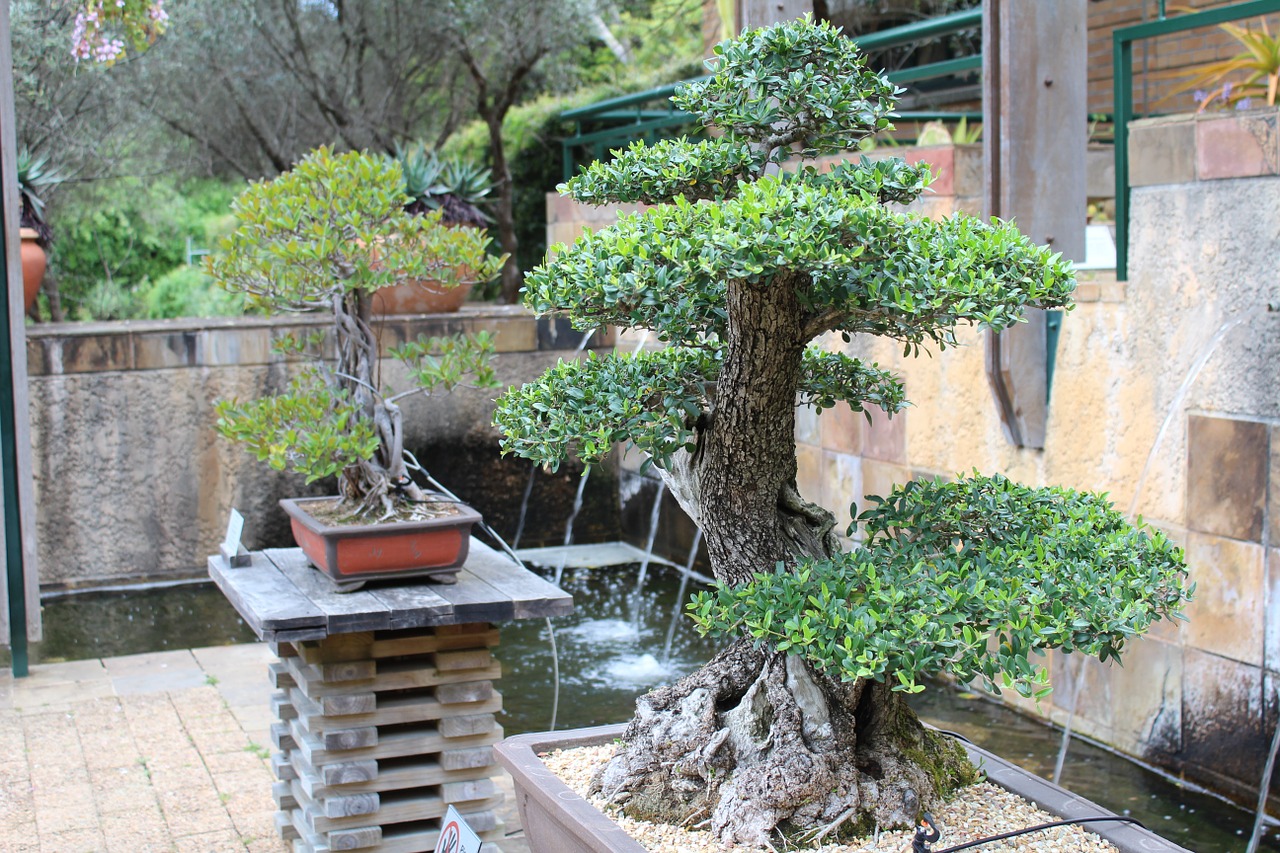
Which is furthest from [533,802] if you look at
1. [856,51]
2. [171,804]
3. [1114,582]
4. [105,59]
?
[105,59]

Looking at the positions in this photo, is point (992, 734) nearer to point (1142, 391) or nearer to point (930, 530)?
point (1142, 391)

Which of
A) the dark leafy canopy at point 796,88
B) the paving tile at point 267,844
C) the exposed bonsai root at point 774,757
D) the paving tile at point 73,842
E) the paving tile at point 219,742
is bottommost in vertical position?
the paving tile at point 267,844

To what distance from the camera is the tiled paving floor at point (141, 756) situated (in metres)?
3.63

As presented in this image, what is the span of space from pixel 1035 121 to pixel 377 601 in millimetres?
2658

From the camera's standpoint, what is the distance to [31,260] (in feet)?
20.8

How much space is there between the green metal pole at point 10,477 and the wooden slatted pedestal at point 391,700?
1921 millimetres

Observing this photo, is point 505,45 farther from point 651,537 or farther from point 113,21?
point 651,537

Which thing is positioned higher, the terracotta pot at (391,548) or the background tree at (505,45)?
the background tree at (505,45)

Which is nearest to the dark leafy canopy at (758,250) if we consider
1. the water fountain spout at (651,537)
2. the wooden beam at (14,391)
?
the wooden beam at (14,391)

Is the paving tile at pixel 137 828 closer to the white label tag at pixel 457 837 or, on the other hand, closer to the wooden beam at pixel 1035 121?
the white label tag at pixel 457 837

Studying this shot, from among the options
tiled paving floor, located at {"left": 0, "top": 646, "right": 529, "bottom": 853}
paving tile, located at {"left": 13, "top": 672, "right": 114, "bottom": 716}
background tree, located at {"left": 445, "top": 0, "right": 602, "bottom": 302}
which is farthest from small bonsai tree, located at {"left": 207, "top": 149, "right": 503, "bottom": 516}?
background tree, located at {"left": 445, "top": 0, "right": 602, "bottom": 302}

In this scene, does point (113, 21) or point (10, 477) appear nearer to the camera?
point (10, 477)

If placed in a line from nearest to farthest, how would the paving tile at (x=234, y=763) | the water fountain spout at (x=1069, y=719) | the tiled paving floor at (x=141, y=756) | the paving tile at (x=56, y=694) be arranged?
1. the tiled paving floor at (x=141, y=756)
2. the paving tile at (x=234, y=763)
3. the water fountain spout at (x=1069, y=719)
4. the paving tile at (x=56, y=694)

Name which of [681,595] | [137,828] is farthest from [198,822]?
[681,595]
